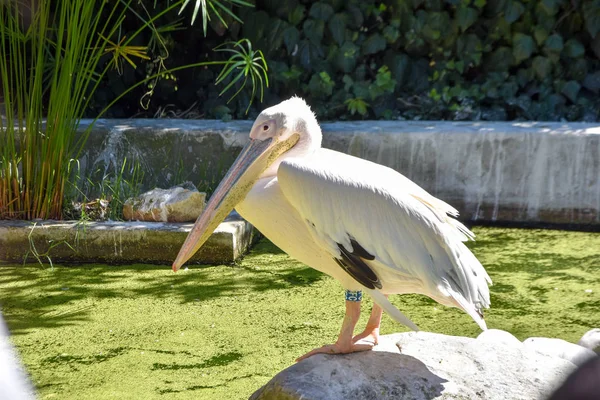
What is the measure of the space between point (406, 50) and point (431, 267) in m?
4.37

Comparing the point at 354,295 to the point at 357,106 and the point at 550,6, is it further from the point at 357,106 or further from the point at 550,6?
the point at 550,6

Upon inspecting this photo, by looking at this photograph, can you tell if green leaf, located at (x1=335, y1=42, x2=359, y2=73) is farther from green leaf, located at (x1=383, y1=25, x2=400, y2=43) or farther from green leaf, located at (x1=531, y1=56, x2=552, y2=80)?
green leaf, located at (x1=531, y1=56, x2=552, y2=80)

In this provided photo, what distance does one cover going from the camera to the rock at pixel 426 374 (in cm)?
240

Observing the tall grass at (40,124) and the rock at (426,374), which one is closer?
the rock at (426,374)

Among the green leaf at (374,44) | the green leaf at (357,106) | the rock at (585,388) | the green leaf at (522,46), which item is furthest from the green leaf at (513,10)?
the rock at (585,388)

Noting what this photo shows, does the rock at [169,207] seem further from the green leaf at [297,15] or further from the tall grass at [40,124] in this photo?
the green leaf at [297,15]

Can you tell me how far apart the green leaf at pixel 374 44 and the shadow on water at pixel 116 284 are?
8.41ft

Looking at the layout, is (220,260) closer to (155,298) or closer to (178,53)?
(155,298)

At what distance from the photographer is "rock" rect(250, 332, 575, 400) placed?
2.40 metres

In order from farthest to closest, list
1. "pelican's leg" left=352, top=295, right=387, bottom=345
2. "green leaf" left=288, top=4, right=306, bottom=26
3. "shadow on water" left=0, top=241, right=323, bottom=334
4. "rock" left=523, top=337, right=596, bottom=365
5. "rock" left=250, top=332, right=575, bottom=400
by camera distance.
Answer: "green leaf" left=288, top=4, right=306, bottom=26
"shadow on water" left=0, top=241, right=323, bottom=334
"rock" left=523, top=337, right=596, bottom=365
"pelican's leg" left=352, top=295, right=387, bottom=345
"rock" left=250, top=332, right=575, bottom=400

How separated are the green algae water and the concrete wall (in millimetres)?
582

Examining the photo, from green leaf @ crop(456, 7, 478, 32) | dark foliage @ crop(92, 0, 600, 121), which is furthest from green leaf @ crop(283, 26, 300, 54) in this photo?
green leaf @ crop(456, 7, 478, 32)

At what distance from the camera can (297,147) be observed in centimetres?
274

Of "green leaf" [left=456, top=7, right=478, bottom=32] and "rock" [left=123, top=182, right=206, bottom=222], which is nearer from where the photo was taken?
"rock" [left=123, top=182, right=206, bottom=222]
